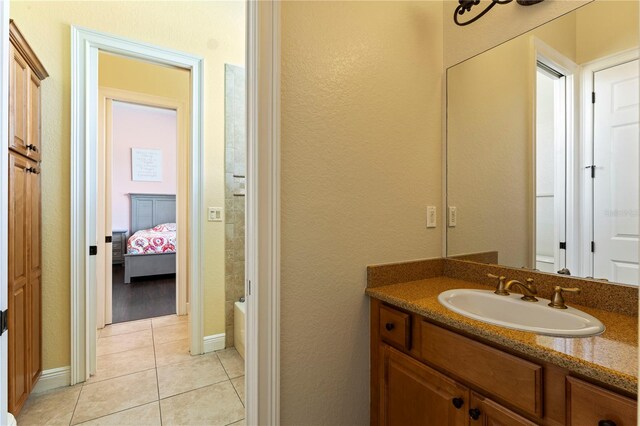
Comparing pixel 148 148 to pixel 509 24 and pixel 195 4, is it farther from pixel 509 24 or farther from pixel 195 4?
pixel 509 24

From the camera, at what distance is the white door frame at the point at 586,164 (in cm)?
112

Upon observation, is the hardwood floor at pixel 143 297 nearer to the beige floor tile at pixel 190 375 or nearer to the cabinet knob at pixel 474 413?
the beige floor tile at pixel 190 375

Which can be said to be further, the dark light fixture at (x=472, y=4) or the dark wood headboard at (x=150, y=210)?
the dark wood headboard at (x=150, y=210)

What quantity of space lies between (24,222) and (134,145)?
4.99m

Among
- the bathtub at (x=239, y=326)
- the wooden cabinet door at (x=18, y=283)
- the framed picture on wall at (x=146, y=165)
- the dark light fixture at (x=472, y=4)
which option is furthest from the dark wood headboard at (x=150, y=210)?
the dark light fixture at (x=472, y=4)

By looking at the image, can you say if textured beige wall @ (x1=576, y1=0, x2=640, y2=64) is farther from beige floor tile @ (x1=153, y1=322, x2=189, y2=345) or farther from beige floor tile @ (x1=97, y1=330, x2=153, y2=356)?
beige floor tile @ (x1=97, y1=330, x2=153, y2=356)

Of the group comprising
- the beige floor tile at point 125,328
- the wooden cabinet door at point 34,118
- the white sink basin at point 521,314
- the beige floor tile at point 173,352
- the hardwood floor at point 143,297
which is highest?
the wooden cabinet door at point 34,118

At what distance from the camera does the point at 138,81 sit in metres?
3.16

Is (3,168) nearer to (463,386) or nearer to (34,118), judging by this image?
(34,118)

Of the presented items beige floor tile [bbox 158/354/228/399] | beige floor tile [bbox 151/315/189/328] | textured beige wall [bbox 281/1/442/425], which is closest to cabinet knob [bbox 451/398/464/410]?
textured beige wall [bbox 281/1/442/425]

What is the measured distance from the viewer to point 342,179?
129cm

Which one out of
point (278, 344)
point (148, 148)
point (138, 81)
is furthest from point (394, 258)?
point (148, 148)

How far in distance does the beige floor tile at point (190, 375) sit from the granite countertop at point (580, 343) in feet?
5.11

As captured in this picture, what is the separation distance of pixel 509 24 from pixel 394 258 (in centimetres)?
118
